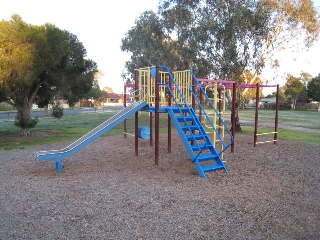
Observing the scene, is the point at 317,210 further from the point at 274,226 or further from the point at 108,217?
the point at 108,217

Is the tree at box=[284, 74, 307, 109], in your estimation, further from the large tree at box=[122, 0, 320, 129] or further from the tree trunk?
the tree trunk

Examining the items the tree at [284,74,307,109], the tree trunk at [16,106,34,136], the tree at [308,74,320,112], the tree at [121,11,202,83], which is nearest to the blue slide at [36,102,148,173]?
the tree trunk at [16,106,34,136]

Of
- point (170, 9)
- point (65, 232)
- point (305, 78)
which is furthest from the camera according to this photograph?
point (305, 78)

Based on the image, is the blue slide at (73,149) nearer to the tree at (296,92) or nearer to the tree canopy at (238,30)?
the tree canopy at (238,30)

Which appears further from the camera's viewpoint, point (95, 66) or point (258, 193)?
point (95, 66)

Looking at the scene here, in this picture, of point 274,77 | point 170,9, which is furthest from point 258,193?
point 170,9

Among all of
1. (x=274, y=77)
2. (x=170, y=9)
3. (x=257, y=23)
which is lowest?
(x=274, y=77)

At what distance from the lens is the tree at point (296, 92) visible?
191 feet

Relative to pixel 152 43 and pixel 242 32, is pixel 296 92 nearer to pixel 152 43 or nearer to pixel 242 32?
pixel 152 43

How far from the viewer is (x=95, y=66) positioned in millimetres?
16781

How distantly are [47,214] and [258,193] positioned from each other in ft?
13.2

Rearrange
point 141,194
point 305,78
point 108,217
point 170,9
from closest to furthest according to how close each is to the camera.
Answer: point 108,217, point 141,194, point 170,9, point 305,78

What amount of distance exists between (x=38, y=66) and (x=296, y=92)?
56247mm

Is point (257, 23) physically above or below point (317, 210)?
above
